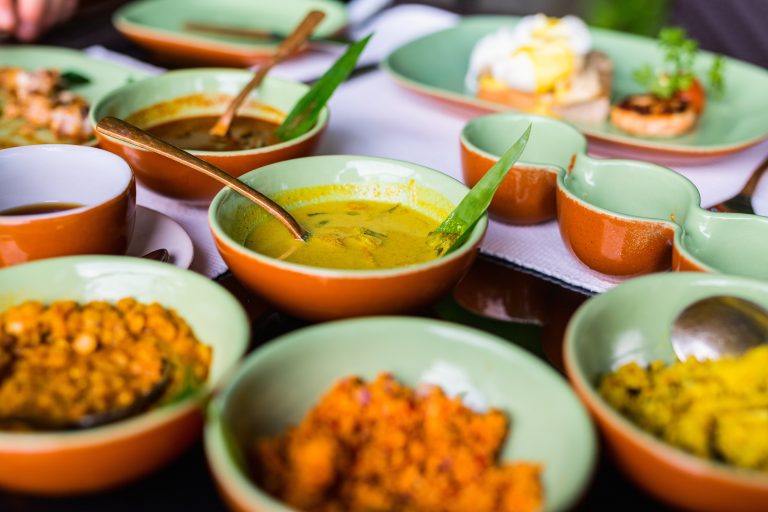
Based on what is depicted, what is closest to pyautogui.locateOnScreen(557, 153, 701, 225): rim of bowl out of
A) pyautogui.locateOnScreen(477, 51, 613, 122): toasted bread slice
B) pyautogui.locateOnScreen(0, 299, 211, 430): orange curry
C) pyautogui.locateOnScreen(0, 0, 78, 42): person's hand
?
pyautogui.locateOnScreen(477, 51, 613, 122): toasted bread slice

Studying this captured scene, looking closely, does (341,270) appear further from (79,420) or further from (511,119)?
(511,119)

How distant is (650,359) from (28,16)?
6.17ft

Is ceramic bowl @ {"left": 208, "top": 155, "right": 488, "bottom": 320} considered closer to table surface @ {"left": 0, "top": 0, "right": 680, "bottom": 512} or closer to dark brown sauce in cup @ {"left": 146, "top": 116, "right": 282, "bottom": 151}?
table surface @ {"left": 0, "top": 0, "right": 680, "bottom": 512}


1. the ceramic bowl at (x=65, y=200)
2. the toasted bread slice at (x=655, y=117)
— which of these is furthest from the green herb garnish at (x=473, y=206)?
the toasted bread slice at (x=655, y=117)

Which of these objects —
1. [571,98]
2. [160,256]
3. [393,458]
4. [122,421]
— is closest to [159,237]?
[160,256]

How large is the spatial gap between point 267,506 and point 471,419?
0.87 ft

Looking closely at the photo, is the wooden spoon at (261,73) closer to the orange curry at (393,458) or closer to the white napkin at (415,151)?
the white napkin at (415,151)

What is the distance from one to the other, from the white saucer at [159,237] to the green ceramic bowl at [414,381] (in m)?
0.36

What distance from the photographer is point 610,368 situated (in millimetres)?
915

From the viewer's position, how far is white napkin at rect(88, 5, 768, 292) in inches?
48.1

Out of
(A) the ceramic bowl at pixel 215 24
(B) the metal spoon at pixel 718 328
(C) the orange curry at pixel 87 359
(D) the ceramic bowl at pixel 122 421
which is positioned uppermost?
(B) the metal spoon at pixel 718 328

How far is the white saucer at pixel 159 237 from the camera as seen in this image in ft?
3.67

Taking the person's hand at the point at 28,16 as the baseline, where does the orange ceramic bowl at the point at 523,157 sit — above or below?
above

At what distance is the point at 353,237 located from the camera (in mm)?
1142
